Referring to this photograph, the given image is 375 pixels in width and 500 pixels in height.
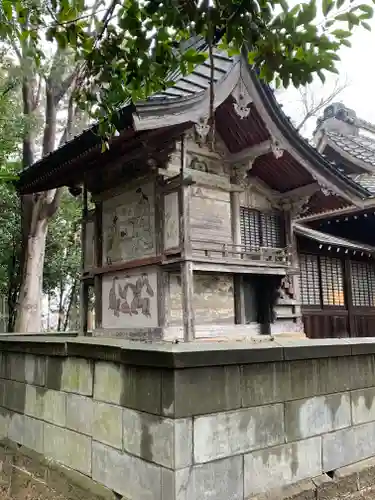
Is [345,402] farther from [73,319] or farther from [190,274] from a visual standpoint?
[73,319]

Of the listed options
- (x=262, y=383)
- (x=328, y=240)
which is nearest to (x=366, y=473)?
(x=262, y=383)

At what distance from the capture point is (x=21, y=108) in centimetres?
1612

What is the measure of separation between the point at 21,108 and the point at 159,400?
15.1m

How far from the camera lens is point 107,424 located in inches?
156

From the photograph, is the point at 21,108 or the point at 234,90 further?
the point at 21,108

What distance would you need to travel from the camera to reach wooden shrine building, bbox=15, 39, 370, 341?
7.58m

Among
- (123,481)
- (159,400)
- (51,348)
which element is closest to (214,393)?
(159,400)

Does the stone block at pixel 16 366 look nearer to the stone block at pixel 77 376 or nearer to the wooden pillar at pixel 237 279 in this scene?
the stone block at pixel 77 376

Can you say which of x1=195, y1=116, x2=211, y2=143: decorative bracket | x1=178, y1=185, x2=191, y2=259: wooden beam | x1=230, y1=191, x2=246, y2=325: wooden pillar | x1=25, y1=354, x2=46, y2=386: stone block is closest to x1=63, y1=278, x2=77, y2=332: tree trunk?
x1=230, y1=191, x2=246, y2=325: wooden pillar

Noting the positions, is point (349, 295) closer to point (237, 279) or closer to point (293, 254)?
point (293, 254)

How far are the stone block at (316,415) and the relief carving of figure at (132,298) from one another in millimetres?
4412

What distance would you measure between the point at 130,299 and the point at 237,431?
533 centimetres

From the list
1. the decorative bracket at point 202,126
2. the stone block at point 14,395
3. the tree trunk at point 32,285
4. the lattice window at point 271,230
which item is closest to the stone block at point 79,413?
the stone block at point 14,395

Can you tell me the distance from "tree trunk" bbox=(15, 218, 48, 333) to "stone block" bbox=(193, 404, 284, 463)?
1131 cm
